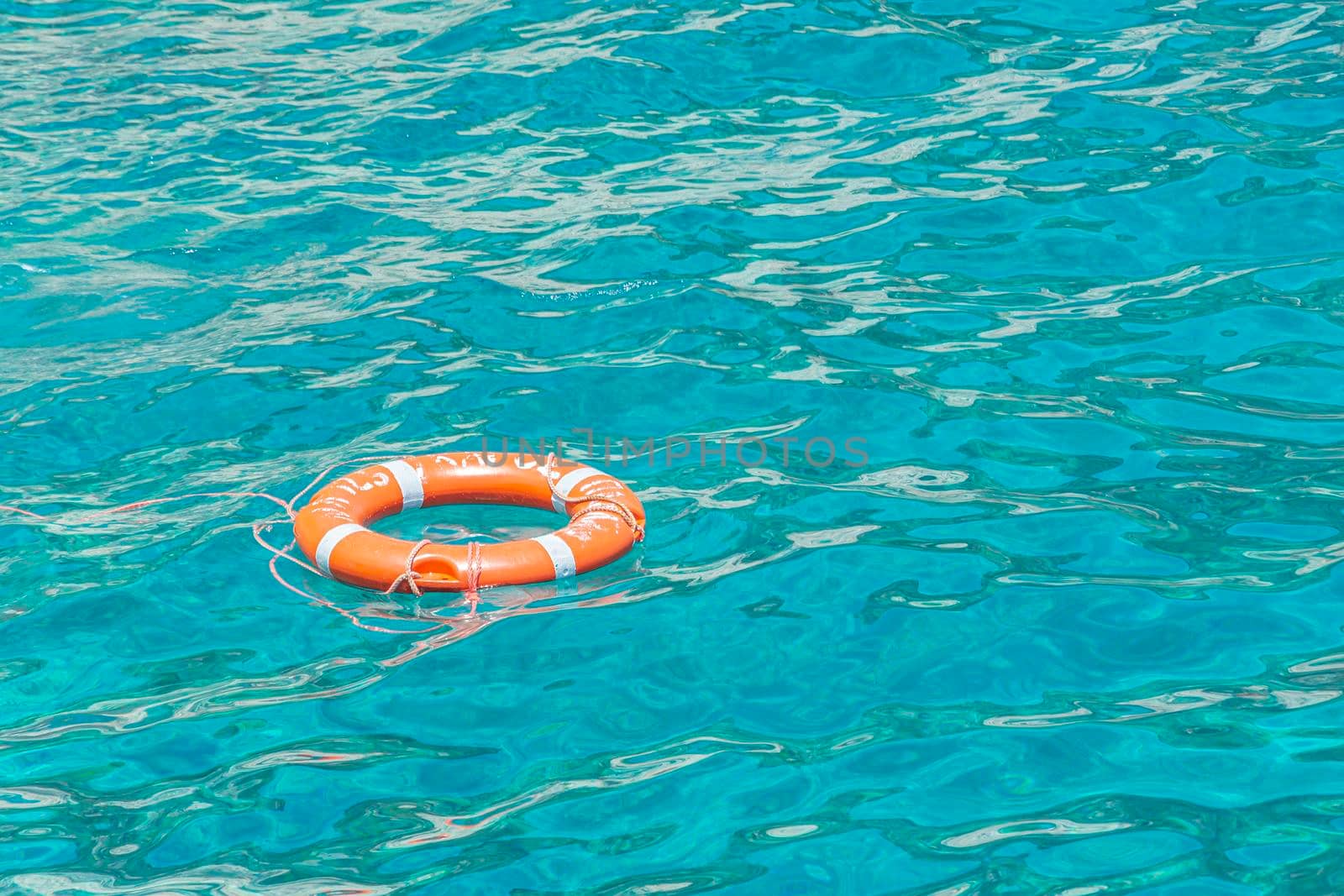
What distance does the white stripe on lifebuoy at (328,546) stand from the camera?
5293 mm

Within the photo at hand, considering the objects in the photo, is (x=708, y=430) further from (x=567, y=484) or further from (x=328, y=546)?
(x=328, y=546)

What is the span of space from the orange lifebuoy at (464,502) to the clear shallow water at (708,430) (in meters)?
0.12

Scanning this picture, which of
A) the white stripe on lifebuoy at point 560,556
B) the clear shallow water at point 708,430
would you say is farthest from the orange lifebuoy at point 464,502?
the clear shallow water at point 708,430

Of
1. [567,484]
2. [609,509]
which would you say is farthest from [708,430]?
[609,509]

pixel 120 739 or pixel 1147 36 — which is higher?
pixel 1147 36

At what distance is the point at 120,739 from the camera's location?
4539mm

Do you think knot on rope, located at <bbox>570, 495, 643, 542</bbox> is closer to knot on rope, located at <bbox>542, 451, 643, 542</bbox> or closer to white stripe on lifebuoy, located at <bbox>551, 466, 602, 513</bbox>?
knot on rope, located at <bbox>542, 451, 643, 542</bbox>

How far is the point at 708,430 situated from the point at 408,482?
135 centimetres

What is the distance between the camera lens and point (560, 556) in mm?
5266

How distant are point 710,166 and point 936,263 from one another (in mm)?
1888

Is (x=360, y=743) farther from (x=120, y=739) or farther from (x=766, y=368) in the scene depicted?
(x=766, y=368)

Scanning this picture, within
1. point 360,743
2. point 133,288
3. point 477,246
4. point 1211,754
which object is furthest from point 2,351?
point 1211,754

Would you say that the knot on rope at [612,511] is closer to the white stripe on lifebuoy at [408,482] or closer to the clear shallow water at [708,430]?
the clear shallow water at [708,430]

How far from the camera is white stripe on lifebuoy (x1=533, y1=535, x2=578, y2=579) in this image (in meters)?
5.27
